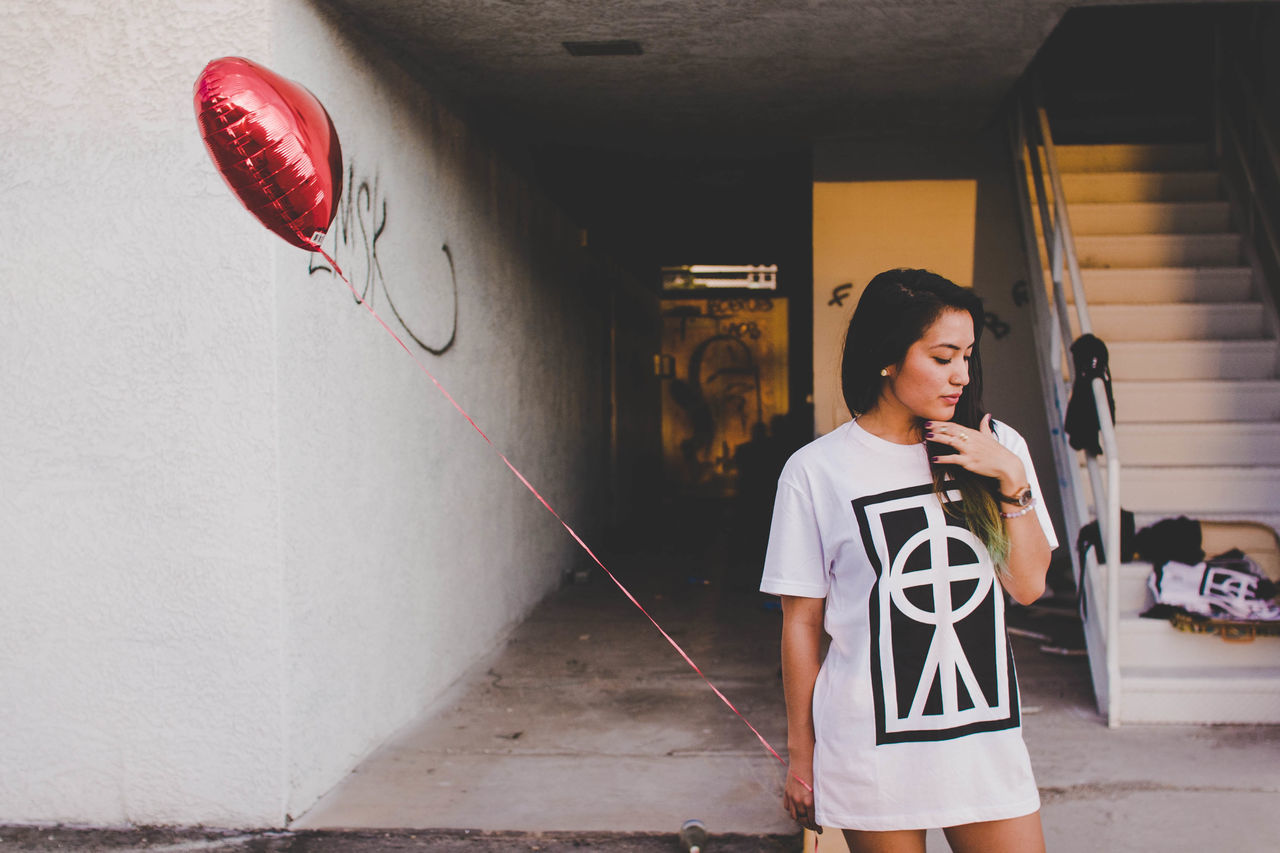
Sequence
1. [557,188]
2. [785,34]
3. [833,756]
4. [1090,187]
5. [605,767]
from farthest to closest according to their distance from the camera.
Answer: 1. [557,188]
2. [1090,187]
3. [785,34]
4. [605,767]
5. [833,756]

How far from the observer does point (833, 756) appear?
1.65 m

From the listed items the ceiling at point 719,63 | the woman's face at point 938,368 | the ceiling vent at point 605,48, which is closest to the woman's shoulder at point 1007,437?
the woman's face at point 938,368

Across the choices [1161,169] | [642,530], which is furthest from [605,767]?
[642,530]

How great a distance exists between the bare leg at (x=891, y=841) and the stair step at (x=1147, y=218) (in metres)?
5.28

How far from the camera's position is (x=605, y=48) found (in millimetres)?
4156

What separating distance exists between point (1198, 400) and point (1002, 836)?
14.3 feet

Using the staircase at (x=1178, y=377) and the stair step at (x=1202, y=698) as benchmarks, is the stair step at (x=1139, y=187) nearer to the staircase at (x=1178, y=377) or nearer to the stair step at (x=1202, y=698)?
the staircase at (x=1178, y=377)

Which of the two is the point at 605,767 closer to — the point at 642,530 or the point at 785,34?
the point at 785,34

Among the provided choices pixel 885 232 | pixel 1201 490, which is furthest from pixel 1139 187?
pixel 1201 490

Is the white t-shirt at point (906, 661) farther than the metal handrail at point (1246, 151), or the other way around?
the metal handrail at point (1246, 151)

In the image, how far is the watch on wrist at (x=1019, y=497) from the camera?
1611 millimetres

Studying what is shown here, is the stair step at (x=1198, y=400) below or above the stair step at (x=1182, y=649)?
above

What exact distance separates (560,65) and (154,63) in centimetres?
179

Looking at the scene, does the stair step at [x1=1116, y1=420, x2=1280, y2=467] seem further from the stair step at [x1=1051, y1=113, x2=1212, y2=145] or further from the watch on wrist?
the watch on wrist
